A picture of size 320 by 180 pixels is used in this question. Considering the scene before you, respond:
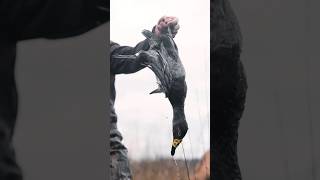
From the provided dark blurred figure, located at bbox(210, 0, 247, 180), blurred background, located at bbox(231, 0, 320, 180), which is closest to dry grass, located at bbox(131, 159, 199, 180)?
dark blurred figure, located at bbox(210, 0, 247, 180)

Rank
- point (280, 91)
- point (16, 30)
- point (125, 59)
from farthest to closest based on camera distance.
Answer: point (280, 91) < point (125, 59) < point (16, 30)

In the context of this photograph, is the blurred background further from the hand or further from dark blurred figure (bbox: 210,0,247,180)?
the hand

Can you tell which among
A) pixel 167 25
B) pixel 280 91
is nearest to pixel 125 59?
pixel 167 25

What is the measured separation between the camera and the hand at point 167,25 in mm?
3520

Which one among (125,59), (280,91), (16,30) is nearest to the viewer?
(16,30)

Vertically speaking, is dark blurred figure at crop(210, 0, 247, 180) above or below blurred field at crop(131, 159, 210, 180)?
above

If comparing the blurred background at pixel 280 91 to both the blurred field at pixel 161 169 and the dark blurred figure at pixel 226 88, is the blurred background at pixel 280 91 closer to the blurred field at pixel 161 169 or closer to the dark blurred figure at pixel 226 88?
the dark blurred figure at pixel 226 88

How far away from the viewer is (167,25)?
11.6ft

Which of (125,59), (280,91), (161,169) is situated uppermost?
(125,59)

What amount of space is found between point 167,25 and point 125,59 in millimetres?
340

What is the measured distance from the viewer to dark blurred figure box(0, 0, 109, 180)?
3.11 m

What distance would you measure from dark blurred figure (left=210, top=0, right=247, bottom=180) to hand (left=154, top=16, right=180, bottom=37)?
231 millimetres

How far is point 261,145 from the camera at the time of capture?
358 centimetres

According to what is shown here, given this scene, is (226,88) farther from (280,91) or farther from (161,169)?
(161,169)
